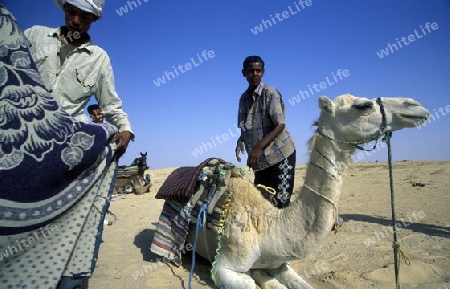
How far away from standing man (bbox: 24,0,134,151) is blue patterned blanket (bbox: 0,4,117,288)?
1.21 feet

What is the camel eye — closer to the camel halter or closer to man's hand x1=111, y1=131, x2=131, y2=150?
the camel halter

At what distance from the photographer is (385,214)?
22.5ft

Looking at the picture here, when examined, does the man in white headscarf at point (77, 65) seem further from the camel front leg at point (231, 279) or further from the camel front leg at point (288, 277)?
the camel front leg at point (288, 277)

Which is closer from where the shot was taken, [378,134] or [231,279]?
[378,134]

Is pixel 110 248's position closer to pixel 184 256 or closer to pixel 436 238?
pixel 184 256

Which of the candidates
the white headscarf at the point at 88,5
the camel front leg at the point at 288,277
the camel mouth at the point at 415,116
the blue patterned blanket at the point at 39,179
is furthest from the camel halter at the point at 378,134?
the white headscarf at the point at 88,5

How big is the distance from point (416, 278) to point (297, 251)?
5.63 feet

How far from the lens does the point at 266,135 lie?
3836 millimetres

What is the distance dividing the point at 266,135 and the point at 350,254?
2.15 meters

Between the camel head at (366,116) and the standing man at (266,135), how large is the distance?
1219 mm

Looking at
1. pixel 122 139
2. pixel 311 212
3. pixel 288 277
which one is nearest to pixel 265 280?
pixel 288 277

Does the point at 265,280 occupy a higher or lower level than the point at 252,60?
lower

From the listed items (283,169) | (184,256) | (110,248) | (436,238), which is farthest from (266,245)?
(436,238)

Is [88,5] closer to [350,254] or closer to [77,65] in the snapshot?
[77,65]
